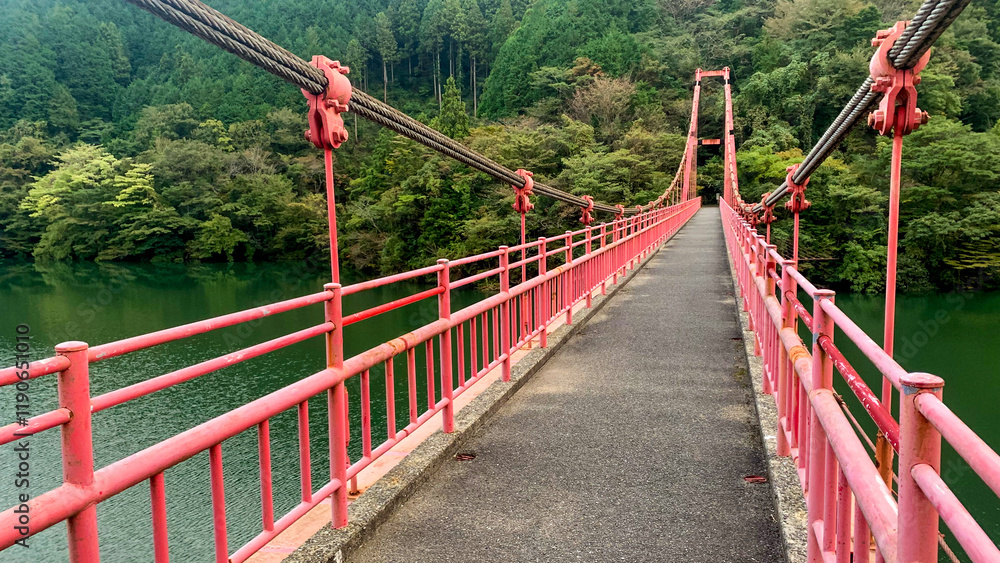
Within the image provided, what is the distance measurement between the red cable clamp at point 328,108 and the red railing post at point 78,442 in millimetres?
1378

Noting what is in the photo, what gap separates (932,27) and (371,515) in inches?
110

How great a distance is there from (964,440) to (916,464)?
0.23 metres

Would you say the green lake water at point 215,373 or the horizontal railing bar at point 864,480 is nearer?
the horizontal railing bar at point 864,480

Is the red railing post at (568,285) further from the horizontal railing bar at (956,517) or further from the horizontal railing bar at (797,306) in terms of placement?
the horizontal railing bar at (956,517)

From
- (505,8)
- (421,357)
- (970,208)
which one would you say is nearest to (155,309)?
(421,357)

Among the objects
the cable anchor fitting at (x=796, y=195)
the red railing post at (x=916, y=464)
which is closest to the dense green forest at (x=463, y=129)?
the cable anchor fitting at (x=796, y=195)

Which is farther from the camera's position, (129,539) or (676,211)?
(676,211)

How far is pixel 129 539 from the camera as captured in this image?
28.7 feet

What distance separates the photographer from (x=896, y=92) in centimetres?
274

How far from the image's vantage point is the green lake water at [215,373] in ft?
31.3

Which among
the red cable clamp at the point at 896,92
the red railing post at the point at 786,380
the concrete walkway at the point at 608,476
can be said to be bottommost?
the concrete walkway at the point at 608,476

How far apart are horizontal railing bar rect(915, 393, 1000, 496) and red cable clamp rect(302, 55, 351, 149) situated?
7.07 ft

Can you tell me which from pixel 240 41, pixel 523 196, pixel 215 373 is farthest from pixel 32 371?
pixel 215 373

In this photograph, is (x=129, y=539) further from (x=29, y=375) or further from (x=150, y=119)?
(x=150, y=119)
